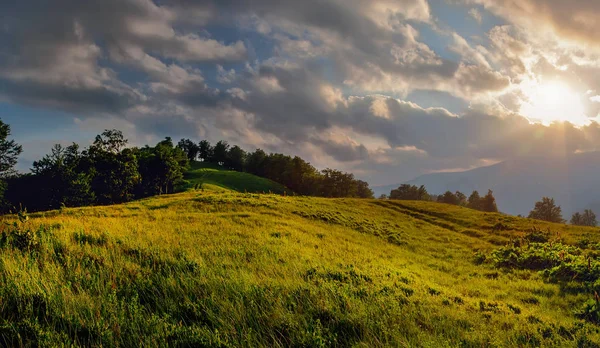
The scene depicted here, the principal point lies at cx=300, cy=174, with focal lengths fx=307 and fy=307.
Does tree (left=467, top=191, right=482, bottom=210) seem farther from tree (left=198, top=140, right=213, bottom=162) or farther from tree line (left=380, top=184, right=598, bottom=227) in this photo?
tree (left=198, top=140, right=213, bottom=162)

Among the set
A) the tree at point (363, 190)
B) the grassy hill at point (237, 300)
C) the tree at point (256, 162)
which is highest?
the tree at point (256, 162)

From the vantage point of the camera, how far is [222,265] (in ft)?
34.3

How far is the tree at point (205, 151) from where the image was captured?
168 meters

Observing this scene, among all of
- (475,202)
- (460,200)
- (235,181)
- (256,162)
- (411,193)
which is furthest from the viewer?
(256,162)

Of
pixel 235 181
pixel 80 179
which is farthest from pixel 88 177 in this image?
pixel 235 181

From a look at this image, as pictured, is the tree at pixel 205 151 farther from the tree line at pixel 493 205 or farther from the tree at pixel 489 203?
the tree at pixel 489 203

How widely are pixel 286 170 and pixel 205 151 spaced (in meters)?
62.2

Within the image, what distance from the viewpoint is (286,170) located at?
422 ft

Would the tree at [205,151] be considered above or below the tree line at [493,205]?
above

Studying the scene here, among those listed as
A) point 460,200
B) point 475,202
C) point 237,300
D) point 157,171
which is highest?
point 157,171

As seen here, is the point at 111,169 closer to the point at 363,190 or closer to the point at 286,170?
the point at 286,170

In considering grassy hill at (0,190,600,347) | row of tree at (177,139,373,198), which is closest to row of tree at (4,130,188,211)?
row of tree at (177,139,373,198)

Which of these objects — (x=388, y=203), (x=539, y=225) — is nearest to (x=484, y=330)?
(x=539, y=225)

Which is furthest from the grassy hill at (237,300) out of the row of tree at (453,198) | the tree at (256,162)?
the tree at (256,162)
